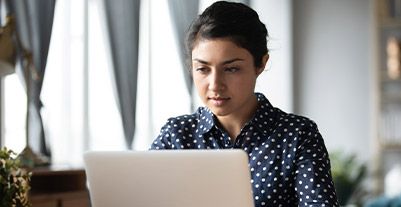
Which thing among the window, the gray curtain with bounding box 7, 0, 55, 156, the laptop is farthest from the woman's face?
the window

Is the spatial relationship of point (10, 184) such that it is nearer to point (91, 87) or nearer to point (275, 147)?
point (275, 147)

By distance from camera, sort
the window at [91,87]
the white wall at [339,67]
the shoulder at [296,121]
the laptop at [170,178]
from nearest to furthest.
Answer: the laptop at [170,178]
the shoulder at [296,121]
the window at [91,87]
the white wall at [339,67]

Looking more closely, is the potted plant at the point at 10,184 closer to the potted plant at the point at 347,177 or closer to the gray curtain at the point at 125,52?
the gray curtain at the point at 125,52

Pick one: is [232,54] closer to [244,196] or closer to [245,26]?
[245,26]

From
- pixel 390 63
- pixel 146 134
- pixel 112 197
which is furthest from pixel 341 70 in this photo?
pixel 112 197

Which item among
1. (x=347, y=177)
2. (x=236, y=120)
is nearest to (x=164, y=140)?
(x=236, y=120)

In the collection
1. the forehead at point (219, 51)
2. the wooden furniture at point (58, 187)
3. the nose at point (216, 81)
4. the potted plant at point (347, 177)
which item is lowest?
the potted plant at point (347, 177)

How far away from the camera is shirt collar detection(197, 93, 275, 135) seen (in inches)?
67.5

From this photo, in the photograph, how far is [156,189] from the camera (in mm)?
1323

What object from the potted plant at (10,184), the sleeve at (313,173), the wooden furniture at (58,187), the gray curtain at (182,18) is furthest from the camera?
the gray curtain at (182,18)

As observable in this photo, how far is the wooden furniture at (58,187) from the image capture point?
3.11 m

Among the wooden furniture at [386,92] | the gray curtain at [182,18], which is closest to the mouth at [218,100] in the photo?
the gray curtain at [182,18]

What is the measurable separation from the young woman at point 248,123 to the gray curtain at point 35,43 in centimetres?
194

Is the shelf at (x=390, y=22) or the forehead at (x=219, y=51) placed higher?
the shelf at (x=390, y=22)
